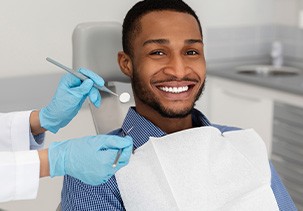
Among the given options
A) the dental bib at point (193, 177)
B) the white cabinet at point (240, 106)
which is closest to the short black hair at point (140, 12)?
the dental bib at point (193, 177)

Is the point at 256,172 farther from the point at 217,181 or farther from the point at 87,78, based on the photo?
the point at 87,78

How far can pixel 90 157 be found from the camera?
145 centimetres

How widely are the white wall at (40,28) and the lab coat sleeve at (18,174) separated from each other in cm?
147

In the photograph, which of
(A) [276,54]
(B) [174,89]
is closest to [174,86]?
(B) [174,89]

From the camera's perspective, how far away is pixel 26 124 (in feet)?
6.31

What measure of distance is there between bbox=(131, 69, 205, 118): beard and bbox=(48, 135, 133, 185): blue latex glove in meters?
0.38

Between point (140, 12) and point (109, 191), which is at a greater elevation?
point (140, 12)

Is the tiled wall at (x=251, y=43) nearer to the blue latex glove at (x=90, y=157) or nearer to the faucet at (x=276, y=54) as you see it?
the faucet at (x=276, y=54)

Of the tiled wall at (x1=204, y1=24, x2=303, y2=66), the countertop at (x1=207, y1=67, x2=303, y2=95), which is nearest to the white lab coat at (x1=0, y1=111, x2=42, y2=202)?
the countertop at (x1=207, y1=67, x2=303, y2=95)

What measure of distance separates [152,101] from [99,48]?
1.09 ft

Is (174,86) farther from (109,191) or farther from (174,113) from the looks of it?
(109,191)

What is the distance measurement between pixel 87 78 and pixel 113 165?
0.32 m

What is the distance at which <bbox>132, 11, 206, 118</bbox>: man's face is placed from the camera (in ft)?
5.97

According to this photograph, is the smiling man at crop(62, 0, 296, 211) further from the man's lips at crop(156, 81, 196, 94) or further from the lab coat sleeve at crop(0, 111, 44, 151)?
the lab coat sleeve at crop(0, 111, 44, 151)
